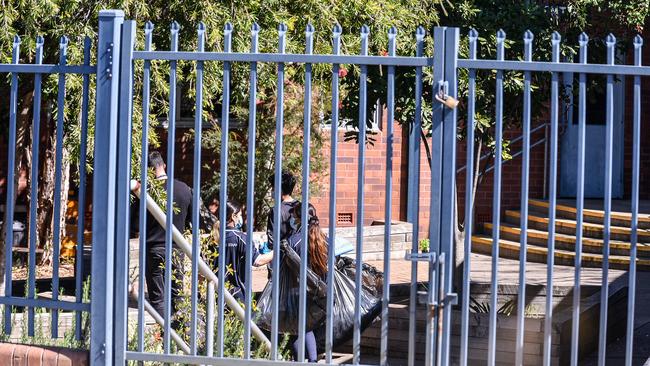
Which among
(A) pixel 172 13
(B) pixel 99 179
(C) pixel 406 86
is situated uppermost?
(A) pixel 172 13

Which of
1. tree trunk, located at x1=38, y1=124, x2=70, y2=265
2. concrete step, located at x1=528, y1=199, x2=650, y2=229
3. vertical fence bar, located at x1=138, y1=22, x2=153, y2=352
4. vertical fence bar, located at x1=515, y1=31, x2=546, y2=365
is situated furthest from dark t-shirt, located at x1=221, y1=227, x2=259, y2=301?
concrete step, located at x1=528, y1=199, x2=650, y2=229

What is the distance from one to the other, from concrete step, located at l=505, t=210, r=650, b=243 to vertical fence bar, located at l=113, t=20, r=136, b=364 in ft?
28.5

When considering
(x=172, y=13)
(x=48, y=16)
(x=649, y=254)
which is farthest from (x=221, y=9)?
(x=649, y=254)

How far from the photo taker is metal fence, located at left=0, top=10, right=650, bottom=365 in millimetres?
4617

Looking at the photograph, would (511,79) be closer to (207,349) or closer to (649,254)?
(207,349)

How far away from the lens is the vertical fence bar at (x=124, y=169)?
196 inches

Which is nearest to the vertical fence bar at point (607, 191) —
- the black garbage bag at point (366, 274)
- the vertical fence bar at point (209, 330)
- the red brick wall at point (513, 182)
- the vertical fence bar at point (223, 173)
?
the vertical fence bar at point (223, 173)

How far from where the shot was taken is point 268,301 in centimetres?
711

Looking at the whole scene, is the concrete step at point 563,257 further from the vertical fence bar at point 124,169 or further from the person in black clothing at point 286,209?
the vertical fence bar at point 124,169

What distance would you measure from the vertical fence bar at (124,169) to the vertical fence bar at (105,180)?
0.03m

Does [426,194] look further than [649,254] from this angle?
Yes

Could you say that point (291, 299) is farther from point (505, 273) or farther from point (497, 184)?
point (505, 273)

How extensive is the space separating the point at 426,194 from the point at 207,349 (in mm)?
9785

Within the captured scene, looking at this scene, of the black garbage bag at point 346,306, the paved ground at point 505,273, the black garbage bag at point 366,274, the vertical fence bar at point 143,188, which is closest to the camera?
the vertical fence bar at point 143,188
